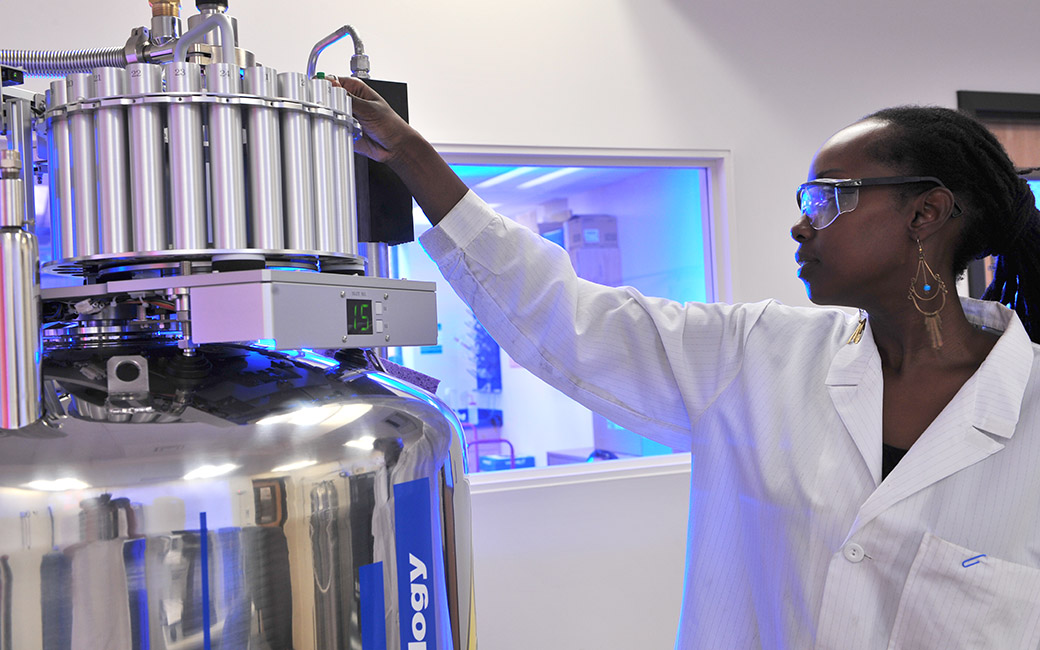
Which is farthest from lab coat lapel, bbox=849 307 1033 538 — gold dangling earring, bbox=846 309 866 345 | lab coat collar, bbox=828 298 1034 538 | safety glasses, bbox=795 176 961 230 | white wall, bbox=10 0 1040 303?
white wall, bbox=10 0 1040 303

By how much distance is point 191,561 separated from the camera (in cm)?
68

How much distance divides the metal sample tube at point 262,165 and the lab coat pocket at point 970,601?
84 cm

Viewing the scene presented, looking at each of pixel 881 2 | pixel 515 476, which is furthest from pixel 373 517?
pixel 881 2

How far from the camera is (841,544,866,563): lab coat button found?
3.57 ft

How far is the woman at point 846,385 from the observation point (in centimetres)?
107

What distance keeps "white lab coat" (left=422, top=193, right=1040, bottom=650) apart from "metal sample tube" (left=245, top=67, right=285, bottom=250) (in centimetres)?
42

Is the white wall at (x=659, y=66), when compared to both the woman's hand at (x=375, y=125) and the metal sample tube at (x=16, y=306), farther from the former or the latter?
the metal sample tube at (x=16, y=306)

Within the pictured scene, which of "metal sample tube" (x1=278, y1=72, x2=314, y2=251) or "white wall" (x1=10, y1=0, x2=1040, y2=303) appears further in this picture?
"white wall" (x1=10, y1=0, x2=1040, y2=303)

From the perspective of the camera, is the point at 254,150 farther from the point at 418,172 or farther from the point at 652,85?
the point at 652,85

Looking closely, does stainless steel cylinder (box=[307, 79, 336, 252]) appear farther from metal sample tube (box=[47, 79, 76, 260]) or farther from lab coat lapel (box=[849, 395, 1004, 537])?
lab coat lapel (box=[849, 395, 1004, 537])

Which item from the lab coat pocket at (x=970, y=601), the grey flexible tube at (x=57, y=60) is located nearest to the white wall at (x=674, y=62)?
the grey flexible tube at (x=57, y=60)

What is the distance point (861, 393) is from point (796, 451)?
12 centimetres

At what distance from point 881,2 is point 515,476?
7.29ft

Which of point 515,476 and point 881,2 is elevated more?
point 881,2
